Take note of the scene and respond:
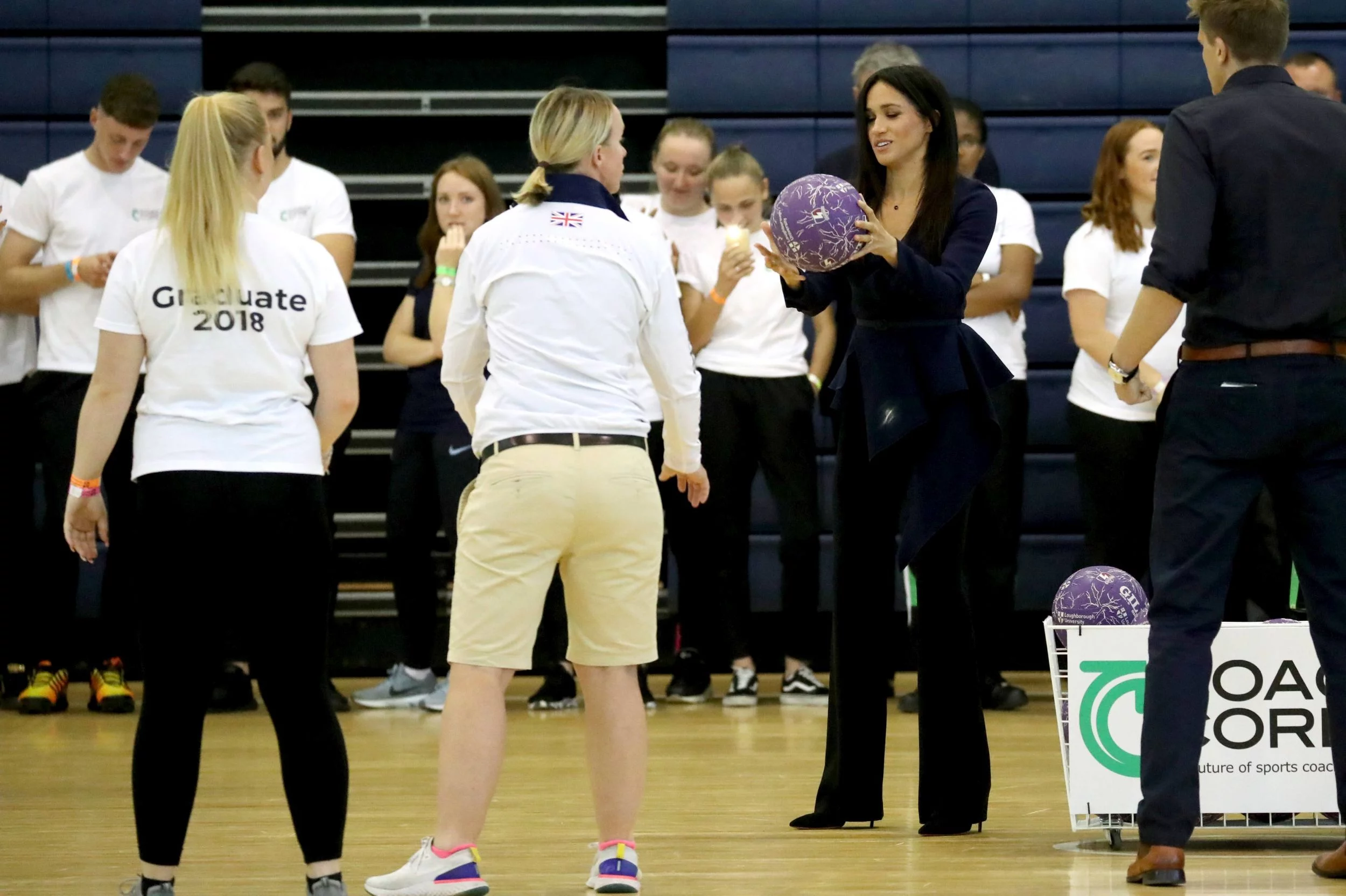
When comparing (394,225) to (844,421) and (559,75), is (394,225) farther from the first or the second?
(844,421)

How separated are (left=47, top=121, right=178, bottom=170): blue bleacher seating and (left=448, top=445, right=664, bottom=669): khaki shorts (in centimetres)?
401

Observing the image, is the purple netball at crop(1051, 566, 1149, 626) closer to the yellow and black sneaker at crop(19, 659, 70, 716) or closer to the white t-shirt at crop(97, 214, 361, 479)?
the white t-shirt at crop(97, 214, 361, 479)

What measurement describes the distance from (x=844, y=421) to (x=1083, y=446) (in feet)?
6.80

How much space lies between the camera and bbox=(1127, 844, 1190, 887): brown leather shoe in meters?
2.75

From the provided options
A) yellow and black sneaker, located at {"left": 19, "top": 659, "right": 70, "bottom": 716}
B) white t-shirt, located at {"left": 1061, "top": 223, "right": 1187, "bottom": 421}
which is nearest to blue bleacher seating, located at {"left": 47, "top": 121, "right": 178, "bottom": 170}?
yellow and black sneaker, located at {"left": 19, "top": 659, "right": 70, "bottom": 716}

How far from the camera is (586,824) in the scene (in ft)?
11.3

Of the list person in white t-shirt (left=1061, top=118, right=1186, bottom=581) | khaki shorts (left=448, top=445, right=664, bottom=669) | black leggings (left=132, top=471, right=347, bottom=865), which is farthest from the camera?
person in white t-shirt (left=1061, top=118, right=1186, bottom=581)

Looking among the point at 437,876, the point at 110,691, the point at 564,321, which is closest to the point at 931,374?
the point at 564,321

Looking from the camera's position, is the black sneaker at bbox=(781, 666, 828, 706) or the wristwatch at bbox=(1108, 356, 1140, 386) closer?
the wristwatch at bbox=(1108, 356, 1140, 386)

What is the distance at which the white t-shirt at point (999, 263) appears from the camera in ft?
17.3

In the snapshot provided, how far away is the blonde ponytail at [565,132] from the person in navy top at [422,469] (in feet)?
8.06

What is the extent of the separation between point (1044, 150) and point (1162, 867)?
4.17 m

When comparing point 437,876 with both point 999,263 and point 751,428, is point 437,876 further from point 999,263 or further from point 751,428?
point 999,263

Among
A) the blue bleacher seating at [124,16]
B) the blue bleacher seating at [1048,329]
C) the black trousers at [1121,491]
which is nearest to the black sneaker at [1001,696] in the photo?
the black trousers at [1121,491]
